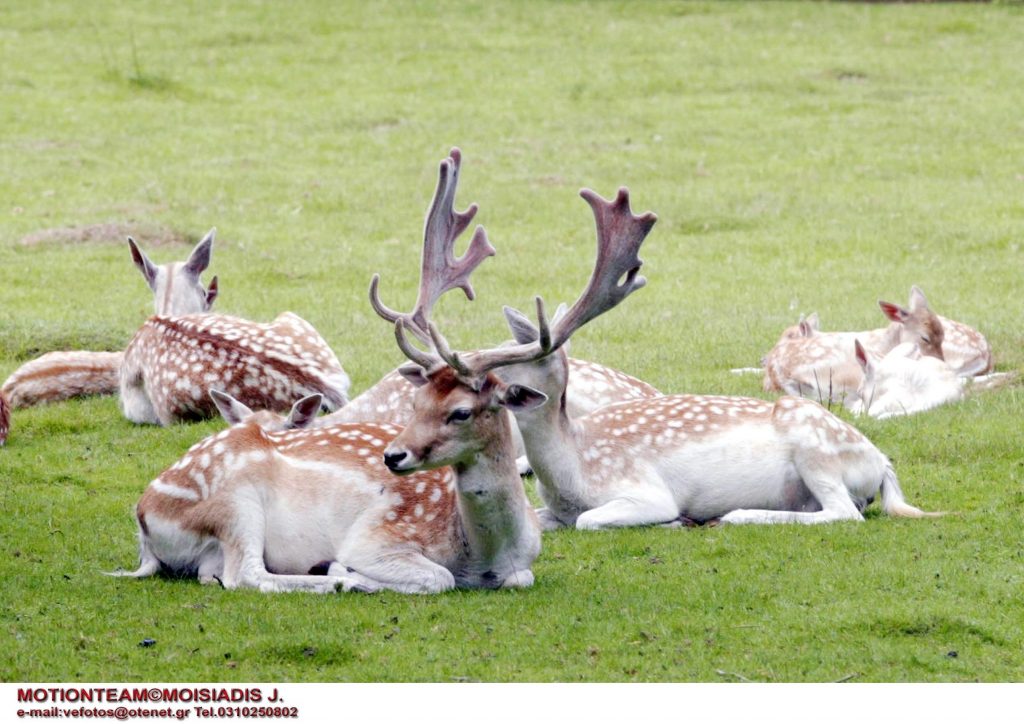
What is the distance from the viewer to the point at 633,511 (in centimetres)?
807

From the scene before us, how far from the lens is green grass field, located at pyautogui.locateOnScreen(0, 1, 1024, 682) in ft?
20.1

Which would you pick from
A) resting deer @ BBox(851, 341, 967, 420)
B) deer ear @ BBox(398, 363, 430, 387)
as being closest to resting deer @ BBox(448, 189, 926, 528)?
deer ear @ BBox(398, 363, 430, 387)

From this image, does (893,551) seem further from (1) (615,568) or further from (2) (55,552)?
(2) (55,552)

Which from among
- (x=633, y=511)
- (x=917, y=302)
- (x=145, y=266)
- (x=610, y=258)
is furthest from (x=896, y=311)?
(x=610, y=258)

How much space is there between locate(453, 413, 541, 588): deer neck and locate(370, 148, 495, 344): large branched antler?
2.20 feet

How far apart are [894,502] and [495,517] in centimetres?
232

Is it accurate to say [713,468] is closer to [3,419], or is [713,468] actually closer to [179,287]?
[3,419]

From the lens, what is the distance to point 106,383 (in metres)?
11.4

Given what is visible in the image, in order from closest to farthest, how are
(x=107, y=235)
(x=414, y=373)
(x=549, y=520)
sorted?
(x=414, y=373)
(x=549, y=520)
(x=107, y=235)

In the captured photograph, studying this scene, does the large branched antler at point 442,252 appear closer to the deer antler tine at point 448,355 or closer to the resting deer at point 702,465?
the resting deer at point 702,465

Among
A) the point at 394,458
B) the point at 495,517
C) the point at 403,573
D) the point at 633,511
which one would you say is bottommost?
the point at 633,511

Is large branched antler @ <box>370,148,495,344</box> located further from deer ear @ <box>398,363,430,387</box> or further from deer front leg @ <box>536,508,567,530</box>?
deer front leg @ <box>536,508,567,530</box>

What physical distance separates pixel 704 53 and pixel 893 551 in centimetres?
1955

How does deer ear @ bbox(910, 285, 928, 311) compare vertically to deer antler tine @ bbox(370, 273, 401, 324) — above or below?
below
